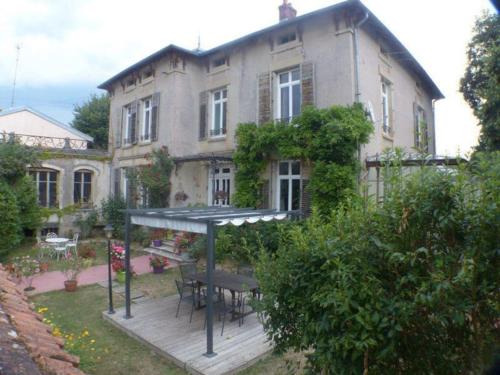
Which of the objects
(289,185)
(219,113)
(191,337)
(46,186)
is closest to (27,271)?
(191,337)

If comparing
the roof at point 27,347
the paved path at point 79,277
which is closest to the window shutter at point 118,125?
the paved path at point 79,277

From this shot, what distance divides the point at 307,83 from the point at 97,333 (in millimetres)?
8956

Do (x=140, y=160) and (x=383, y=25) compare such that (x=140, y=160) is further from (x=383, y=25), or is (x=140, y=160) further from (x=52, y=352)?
(x=52, y=352)

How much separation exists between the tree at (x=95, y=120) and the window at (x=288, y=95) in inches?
877

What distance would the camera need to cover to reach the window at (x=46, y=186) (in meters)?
16.1

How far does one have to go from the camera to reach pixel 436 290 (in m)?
1.60

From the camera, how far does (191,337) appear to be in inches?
222

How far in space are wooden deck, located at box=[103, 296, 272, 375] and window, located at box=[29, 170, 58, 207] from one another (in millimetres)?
11940

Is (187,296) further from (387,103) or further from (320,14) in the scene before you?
(387,103)

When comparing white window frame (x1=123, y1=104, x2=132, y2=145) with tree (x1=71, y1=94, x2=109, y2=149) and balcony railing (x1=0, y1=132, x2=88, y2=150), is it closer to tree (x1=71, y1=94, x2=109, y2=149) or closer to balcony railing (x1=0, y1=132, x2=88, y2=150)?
balcony railing (x1=0, y1=132, x2=88, y2=150)

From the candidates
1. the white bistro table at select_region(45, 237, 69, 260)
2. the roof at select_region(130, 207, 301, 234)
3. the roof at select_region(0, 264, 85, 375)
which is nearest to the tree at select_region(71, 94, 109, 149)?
the white bistro table at select_region(45, 237, 69, 260)

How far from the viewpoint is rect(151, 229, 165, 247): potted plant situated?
42.9 ft

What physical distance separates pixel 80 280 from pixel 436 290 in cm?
1025

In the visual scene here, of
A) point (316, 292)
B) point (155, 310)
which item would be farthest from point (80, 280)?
point (316, 292)
